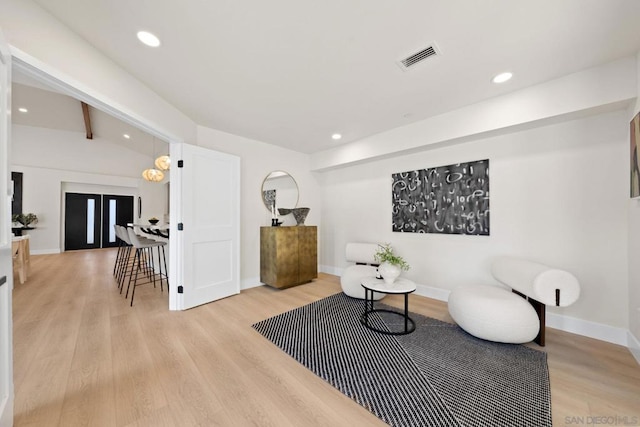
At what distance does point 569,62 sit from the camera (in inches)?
76.2

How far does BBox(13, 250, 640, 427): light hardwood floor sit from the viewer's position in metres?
1.35

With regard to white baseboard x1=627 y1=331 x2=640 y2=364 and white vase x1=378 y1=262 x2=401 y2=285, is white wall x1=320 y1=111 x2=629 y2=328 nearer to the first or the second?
white baseboard x1=627 y1=331 x2=640 y2=364

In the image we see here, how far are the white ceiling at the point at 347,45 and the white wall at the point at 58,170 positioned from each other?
24.4ft

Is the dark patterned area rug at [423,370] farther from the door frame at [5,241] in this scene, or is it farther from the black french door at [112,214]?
the black french door at [112,214]

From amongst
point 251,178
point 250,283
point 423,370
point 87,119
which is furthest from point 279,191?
point 87,119

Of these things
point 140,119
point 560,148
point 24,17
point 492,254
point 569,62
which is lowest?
point 492,254

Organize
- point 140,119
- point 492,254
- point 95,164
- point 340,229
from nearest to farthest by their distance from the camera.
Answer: point 140,119 → point 492,254 → point 340,229 → point 95,164

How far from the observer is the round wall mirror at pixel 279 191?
13.4 feet

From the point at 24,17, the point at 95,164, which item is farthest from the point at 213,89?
the point at 95,164

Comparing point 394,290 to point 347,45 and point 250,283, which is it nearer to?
point 347,45

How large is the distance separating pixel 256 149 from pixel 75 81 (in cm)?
245

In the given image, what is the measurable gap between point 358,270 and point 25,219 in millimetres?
9197

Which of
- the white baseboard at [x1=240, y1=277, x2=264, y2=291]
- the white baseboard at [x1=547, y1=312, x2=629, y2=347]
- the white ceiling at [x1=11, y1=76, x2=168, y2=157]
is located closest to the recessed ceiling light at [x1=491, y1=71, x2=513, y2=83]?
the white baseboard at [x1=547, y1=312, x2=629, y2=347]

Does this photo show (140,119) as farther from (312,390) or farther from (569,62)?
(569,62)
